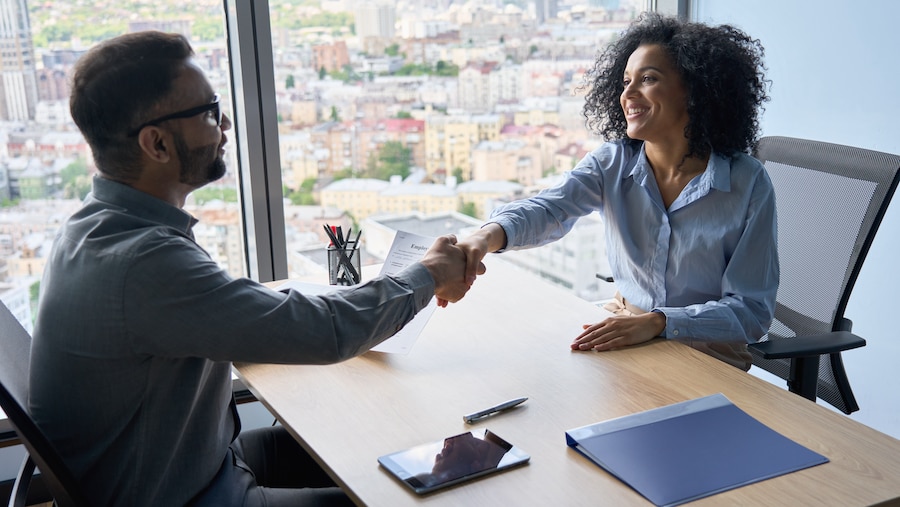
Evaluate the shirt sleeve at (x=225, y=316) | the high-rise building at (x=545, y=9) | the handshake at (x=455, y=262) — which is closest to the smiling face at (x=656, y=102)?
the handshake at (x=455, y=262)

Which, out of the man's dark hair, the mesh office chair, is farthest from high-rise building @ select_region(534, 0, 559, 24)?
the man's dark hair

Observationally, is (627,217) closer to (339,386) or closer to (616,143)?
(616,143)

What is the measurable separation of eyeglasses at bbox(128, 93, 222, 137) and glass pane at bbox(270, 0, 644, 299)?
3.79 ft

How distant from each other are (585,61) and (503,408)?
2041mm

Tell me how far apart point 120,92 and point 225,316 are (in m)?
0.42

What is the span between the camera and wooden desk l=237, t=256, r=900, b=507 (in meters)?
1.26

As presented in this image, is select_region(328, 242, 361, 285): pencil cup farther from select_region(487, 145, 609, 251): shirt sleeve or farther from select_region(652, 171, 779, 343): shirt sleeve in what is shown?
select_region(652, 171, 779, 343): shirt sleeve

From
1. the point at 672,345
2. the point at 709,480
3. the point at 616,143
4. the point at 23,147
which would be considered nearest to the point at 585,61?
the point at 616,143

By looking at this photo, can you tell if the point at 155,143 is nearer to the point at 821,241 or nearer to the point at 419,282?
the point at 419,282

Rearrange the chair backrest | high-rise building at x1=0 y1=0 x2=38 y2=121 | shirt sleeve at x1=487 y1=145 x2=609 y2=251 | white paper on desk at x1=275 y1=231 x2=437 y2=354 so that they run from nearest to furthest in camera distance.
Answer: the chair backrest, white paper on desk at x1=275 y1=231 x2=437 y2=354, shirt sleeve at x1=487 y1=145 x2=609 y2=251, high-rise building at x1=0 y1=0 x2=38 y2=121

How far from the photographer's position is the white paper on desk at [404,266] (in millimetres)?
1841

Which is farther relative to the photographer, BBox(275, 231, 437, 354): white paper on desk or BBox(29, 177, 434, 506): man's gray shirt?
BBox(275, 231, 437, 354): white paper on desk

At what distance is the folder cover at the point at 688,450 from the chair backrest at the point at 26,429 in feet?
2.54

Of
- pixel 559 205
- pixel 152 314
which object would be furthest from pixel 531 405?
pixel 559 205
